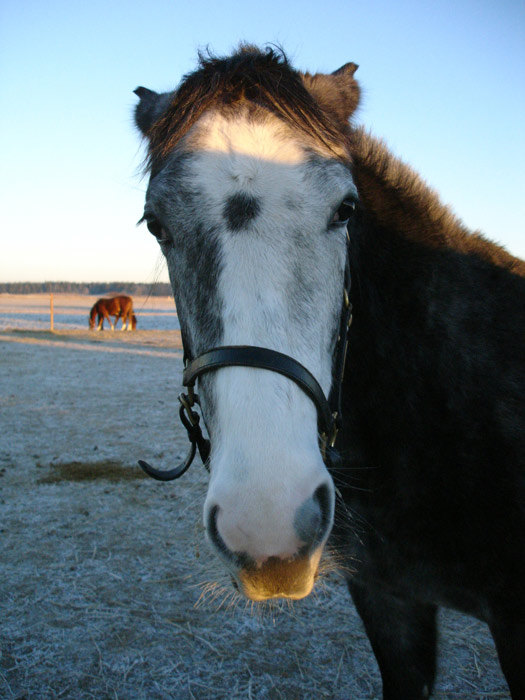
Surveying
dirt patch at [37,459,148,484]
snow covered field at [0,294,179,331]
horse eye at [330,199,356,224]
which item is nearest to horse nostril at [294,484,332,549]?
horse eye at [330,199,356,224]

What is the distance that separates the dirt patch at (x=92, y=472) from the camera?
5.13 metres

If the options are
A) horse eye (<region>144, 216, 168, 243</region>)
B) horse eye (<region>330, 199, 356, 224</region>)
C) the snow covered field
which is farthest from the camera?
the snow covered field

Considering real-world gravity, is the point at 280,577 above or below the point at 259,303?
below

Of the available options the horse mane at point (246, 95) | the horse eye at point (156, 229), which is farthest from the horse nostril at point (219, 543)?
the horse mane at point (246, 95)

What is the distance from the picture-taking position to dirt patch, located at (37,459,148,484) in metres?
5.13

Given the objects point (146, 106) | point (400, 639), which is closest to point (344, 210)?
point (146, 106)

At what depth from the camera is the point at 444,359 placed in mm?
1778

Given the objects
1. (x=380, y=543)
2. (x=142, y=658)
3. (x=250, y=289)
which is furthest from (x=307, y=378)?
(x=142, y=658)

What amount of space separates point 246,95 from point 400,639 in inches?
96.7

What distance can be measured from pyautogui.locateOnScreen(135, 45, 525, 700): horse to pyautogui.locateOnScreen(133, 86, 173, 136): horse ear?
0.6 inches

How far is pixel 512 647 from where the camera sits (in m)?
1.59

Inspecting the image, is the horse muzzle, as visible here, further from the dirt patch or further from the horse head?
the dirt patch

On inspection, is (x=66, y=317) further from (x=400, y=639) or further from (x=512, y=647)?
(x=512, y=647)

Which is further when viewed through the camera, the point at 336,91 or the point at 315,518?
the point at 336,91
